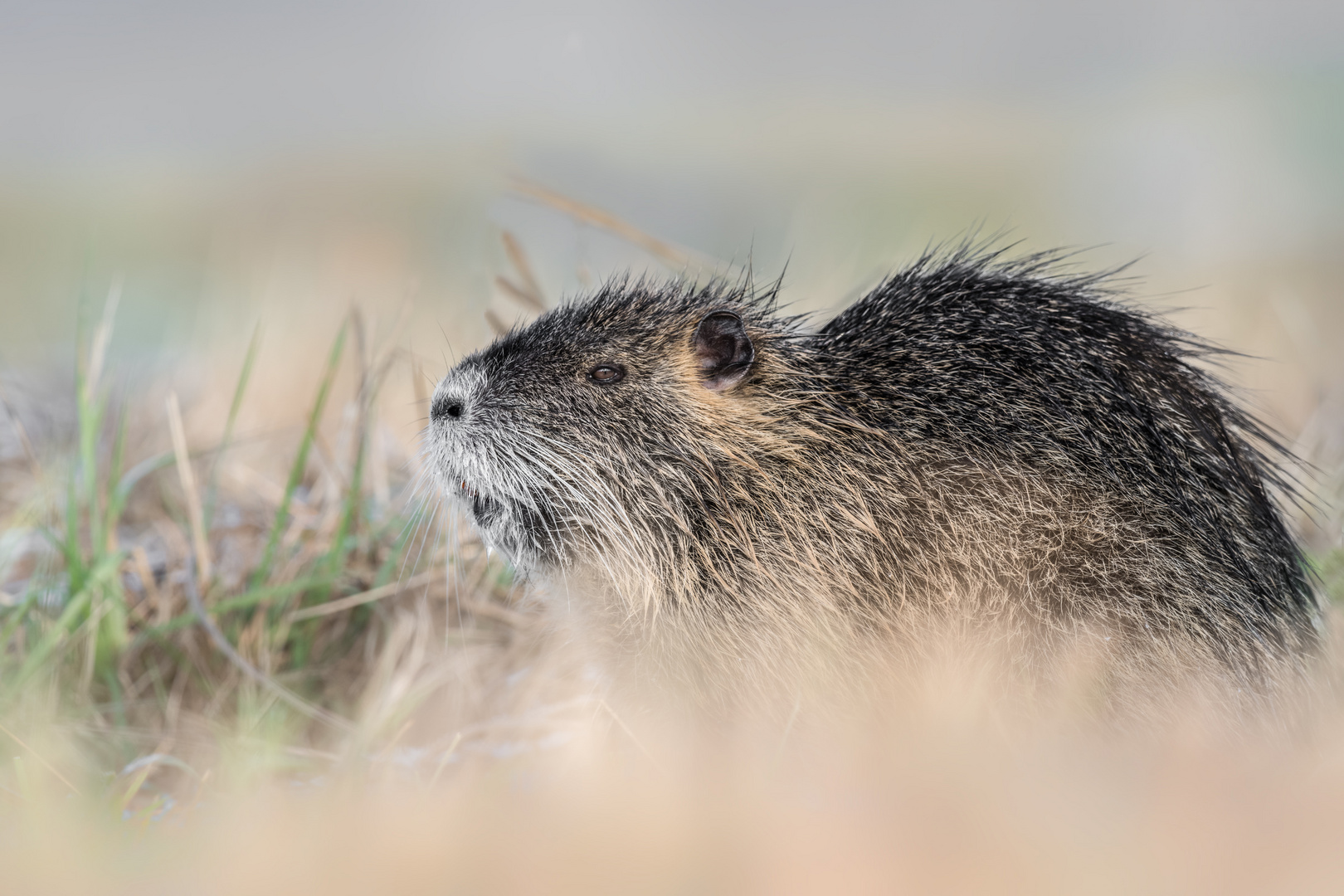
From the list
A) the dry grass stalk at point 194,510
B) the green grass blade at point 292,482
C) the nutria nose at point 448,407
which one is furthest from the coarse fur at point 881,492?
the dry grass stalk at point 194,510

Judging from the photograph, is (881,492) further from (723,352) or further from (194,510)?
(194,510)

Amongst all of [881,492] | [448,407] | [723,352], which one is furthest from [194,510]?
[881,492]

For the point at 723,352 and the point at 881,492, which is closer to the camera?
the point at 881,492

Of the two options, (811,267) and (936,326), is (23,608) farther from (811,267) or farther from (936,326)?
(811,267)

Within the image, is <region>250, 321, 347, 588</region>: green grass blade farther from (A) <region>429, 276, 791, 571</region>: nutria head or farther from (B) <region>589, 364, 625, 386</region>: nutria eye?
(B) <region>589, 364, 625, 386</region>: nutria eye

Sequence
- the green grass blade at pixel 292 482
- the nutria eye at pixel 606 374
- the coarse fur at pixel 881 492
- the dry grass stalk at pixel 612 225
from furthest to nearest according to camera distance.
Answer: the dry grass stalk at pixel 612 225 < the green grass blade at pixel 292 482 < the nutria eye at pixel 606 374 < the coarse fur at pixel 881 492

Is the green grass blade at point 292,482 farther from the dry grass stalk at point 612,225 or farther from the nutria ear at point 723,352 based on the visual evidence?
the nutria ear at point 723,352

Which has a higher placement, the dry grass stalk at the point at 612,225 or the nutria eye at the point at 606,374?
the dry grass stalk at the point at 612,225
